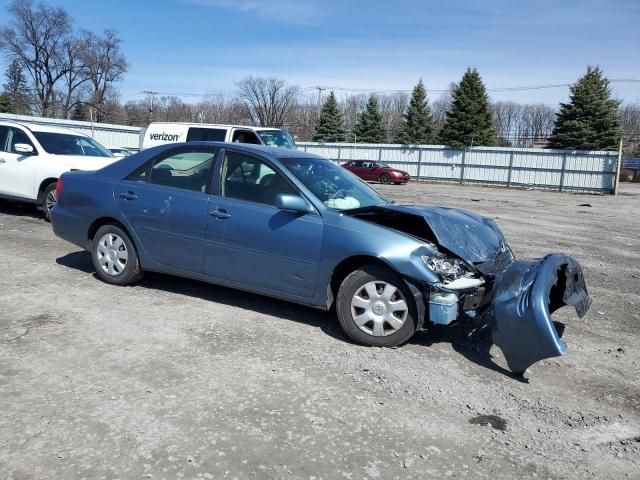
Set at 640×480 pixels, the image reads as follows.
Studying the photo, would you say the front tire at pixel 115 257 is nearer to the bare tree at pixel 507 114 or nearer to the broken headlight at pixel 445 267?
the broken headlight at pixel 445 267

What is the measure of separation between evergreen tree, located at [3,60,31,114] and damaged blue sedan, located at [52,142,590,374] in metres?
81.1

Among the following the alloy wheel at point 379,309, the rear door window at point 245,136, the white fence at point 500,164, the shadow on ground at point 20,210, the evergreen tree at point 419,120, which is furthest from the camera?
the evergreen tree at point 419,120

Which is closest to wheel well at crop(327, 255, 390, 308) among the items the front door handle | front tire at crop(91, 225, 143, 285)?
the front door handle

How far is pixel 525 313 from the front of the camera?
3.91m

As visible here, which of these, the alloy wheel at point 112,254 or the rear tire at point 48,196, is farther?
the rear tire at point 48,196

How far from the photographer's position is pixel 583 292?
192 inches

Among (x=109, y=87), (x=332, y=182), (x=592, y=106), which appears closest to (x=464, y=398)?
(x=332, y=182)

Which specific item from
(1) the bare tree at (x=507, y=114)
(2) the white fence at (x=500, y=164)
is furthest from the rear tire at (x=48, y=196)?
(1) the bare tree at (x=507, y=114)

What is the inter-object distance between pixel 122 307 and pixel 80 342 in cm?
91

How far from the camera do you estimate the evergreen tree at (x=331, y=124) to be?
62.0 metres

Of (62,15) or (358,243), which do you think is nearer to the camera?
(358,243)

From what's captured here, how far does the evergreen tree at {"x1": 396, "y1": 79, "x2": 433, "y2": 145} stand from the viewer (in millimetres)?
54500

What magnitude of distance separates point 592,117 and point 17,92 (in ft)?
238

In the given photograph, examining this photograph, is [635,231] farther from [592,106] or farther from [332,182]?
[592,106]
